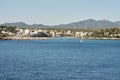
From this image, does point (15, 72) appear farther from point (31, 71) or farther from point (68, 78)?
point (68, 78)

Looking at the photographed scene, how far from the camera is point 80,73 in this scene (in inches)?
1959

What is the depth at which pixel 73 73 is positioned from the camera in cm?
4950

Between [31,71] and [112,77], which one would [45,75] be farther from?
[112,77]

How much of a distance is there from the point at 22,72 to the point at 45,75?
4.13 m

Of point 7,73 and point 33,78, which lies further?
point 7,73

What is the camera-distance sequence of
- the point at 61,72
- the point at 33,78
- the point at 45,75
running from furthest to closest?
the point at 61,72 → the point at 45,75 → the point at 33,78

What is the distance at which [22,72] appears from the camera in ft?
164

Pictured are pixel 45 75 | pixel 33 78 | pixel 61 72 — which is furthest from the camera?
pixel 61 72

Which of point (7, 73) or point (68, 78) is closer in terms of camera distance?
point (68, 78)

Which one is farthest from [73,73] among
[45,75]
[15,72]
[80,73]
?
[15,72]

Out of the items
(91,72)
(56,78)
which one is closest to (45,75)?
(56,78)

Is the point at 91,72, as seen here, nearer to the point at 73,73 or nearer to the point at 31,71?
the point at 73,73

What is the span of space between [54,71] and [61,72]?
1446 mm

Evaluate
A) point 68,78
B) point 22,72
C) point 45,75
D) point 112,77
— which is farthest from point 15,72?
point 112,77
